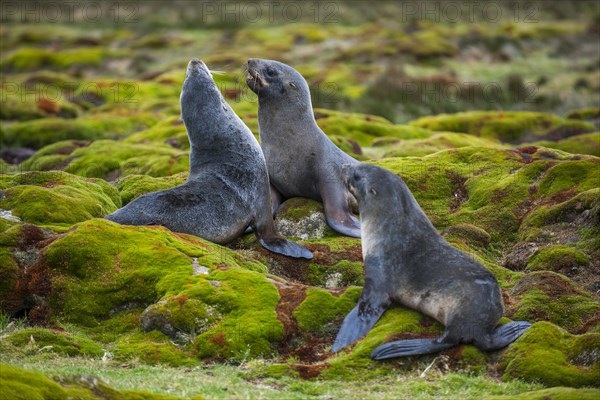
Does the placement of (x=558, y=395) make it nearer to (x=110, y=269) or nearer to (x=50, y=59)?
(x=110, y=269)

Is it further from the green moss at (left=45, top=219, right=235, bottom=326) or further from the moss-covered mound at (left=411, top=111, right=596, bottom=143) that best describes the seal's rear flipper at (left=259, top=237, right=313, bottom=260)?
the moss-covered mound at (left=411, top=111, right=596, bottom=143)

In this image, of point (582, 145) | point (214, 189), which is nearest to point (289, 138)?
point (214, 189)

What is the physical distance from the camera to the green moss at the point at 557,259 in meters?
13.4

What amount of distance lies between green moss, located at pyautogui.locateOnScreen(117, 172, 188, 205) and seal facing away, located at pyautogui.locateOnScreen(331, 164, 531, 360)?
5783 mm

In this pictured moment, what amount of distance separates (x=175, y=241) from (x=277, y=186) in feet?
14.1

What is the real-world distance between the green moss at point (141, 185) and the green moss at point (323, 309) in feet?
20.5

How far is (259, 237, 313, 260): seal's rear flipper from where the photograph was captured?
13016 millimetres

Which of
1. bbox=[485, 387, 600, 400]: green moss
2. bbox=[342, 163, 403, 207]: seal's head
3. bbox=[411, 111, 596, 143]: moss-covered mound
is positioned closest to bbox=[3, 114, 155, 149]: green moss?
bbox=[411, 111, 596, 143]: moss-covered mound

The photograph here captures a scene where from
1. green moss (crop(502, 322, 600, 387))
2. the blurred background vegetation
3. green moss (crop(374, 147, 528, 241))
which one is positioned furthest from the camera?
the blurred background vegetation

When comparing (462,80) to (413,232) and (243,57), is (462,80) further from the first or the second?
(413,232)

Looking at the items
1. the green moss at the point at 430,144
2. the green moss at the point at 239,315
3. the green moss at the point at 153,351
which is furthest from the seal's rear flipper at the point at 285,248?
the green moss at the point at 430,144

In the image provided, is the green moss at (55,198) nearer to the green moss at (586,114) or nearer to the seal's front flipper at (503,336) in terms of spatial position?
the seal's front flipper at (503,336)

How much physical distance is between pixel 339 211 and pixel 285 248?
6.50ft

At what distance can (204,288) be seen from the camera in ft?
35.1
